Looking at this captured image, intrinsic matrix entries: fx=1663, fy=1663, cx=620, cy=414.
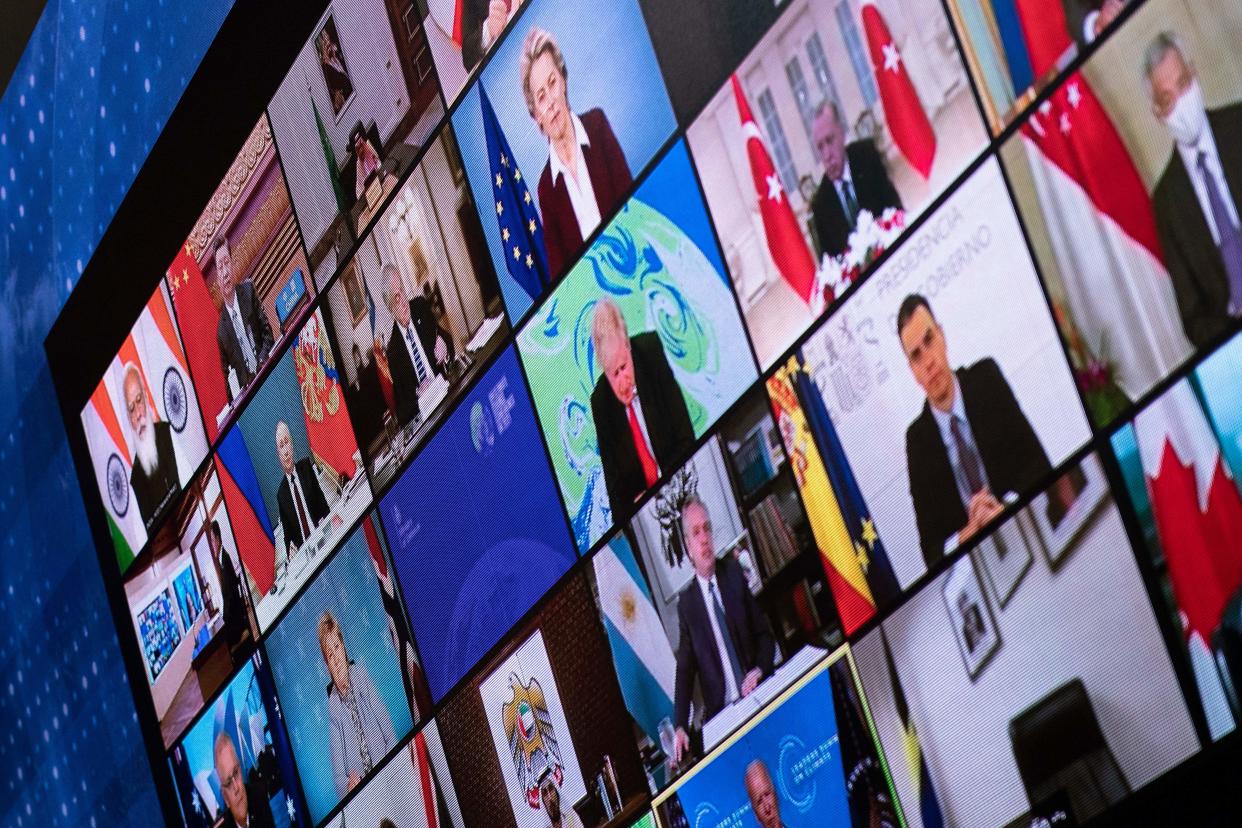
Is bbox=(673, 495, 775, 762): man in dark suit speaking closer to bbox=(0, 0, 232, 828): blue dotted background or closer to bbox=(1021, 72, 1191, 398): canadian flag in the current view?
bbox=(1021, 72, 1191, 398): canadian flag

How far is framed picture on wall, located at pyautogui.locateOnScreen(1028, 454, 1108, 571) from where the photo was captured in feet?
5.73

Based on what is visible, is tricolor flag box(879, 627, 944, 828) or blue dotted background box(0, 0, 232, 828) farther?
blue dotted background box(0, 0, 232, 828)

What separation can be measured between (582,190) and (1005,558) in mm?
970

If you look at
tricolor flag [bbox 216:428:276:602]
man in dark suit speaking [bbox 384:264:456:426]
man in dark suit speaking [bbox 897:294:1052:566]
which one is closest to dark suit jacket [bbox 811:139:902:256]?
man in dark suit speaking [bbox 897:294:1052:566]

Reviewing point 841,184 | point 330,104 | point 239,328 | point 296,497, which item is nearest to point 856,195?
Result: point 841,184

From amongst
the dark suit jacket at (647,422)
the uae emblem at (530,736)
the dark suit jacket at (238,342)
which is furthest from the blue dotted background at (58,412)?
the dark suit jacket at (647,422)

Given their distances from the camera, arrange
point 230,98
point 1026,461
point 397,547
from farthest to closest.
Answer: point 230,98 → point 397,547 → point 1026,461

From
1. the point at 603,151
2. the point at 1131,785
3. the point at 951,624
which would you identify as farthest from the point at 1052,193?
the point at 603,151

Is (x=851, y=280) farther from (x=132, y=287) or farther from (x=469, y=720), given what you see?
(x=132, y=287)

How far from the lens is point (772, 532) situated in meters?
2.19

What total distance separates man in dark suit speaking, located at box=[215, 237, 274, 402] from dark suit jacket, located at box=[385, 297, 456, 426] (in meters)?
0.50

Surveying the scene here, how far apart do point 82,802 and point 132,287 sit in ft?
4.40

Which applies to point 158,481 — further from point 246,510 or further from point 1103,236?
point 1103,236

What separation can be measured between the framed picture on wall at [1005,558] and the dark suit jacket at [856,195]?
1.36ft
